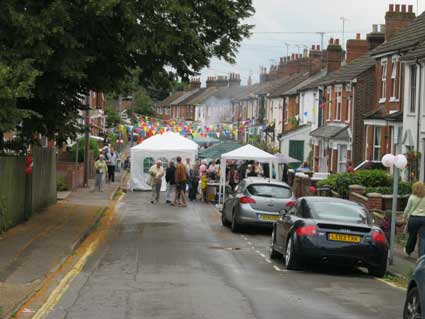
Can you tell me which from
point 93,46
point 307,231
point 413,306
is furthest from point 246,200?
point 413,306

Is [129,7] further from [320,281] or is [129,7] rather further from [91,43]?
[320,281]

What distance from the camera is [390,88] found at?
126 ft

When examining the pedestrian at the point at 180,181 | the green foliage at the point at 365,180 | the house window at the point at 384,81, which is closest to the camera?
the green foliage at the point at 365,180

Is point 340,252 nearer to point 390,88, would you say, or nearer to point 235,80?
point 390,88

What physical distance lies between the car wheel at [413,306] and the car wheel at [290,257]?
643cm

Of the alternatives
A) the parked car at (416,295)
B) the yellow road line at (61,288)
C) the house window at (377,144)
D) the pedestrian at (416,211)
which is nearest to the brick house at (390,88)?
the house window at (377,144)

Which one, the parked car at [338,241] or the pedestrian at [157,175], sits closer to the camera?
the parked car at [338,241]

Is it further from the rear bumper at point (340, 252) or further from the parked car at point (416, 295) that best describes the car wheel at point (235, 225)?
the parked car at point (416, 295)

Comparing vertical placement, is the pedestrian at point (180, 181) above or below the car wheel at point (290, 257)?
above

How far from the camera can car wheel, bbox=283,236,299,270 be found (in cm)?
1605

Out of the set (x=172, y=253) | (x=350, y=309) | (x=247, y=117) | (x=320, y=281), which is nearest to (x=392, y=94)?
(x=172, y=253)

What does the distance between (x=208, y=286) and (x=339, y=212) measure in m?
3.87

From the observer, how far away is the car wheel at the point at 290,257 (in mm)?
16047

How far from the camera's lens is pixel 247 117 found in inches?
3327
